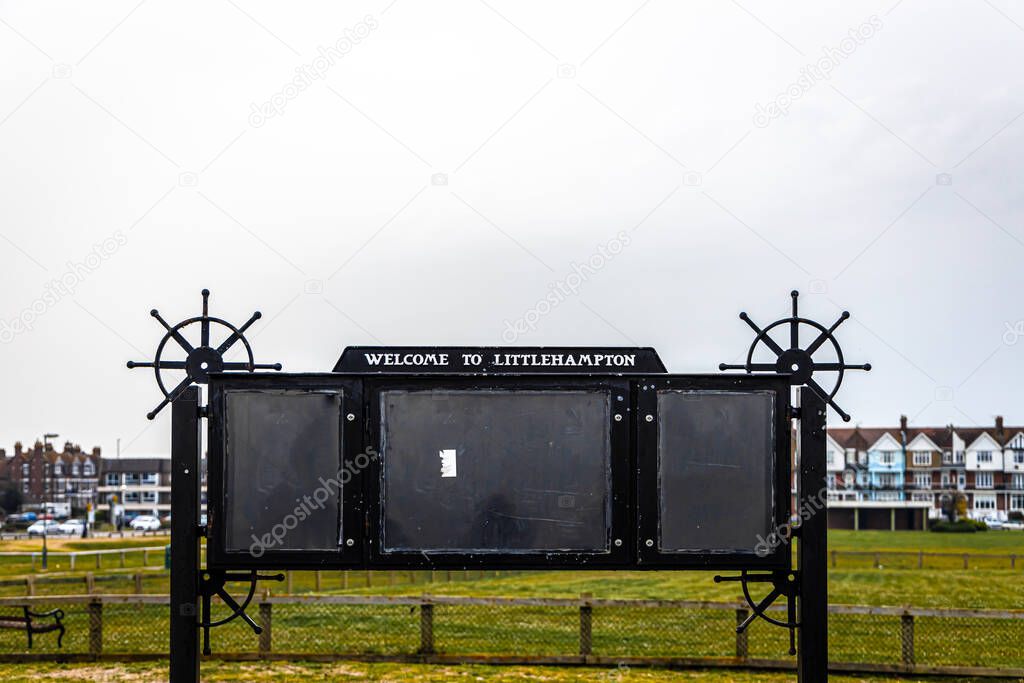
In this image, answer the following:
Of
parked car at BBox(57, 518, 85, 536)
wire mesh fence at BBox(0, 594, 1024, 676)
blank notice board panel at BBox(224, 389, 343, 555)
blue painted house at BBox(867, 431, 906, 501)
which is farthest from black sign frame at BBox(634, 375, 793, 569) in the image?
blue painted house at BBox(867, 431, 906, 501)

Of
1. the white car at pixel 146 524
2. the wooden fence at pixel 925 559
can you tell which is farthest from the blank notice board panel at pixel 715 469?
the white car at pixel 146 524

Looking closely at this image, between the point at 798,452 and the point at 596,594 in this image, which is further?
the point at 596,594

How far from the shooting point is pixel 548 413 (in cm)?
875

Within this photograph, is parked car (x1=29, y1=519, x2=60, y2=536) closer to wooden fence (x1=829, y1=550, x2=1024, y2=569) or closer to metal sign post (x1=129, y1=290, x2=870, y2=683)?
wooden fence (x1=829, y1=550, x2=1024, y2=569)

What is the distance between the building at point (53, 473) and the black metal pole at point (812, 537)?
123 metres

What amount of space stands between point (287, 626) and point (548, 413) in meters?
14.0

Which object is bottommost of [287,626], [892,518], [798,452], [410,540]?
[892,518]

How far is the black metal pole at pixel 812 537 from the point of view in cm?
880

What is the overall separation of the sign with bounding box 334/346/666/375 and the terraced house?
11607 centimetres

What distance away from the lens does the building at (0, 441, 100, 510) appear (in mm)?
133625

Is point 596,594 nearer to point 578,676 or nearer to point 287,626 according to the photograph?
point 287,626

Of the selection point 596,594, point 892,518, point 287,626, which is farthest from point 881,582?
point 892,518

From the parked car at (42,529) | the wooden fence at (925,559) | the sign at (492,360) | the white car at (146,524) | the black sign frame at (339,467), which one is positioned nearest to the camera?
the black sign frame at (339,467)

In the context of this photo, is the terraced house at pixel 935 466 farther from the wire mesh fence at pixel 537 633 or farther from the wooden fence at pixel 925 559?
the wire mesh fence at pixel 537 633
